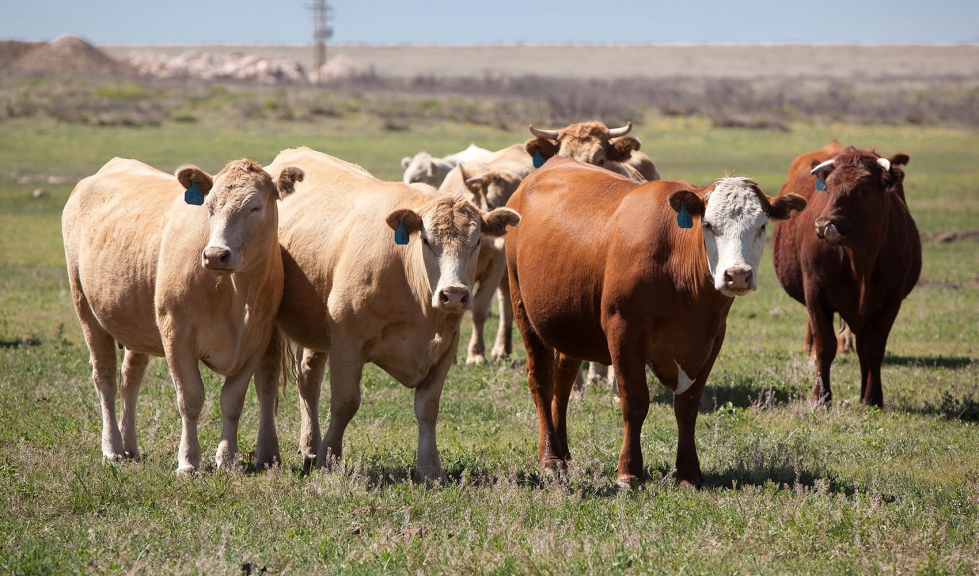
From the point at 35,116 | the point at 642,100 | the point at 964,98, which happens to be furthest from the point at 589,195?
the point at 964,98

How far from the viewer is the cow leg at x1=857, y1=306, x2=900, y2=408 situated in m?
9.31

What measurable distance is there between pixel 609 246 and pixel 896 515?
8.15 feet

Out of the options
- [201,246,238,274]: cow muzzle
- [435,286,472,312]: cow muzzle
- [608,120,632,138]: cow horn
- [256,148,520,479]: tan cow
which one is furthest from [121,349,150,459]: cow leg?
[608,120,632,138]: cow horn

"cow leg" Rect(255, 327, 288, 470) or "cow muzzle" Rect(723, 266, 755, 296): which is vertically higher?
"cow muzzle" Rect(723, 266, 755, 296)

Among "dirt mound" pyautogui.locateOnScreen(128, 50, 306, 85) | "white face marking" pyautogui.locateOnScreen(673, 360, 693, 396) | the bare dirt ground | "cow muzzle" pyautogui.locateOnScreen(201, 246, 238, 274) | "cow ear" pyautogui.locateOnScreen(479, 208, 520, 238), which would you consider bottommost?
"white face marking" pyautogui.locateOnScreen(673, 360, 693, 396)

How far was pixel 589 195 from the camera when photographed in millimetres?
7613

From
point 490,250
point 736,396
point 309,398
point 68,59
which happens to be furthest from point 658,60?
point 309,398

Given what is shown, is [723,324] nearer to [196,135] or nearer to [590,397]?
[590,397]

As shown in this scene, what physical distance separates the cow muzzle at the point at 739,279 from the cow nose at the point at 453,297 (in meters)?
1.63

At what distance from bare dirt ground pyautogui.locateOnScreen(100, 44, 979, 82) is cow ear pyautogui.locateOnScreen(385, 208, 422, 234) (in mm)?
120031

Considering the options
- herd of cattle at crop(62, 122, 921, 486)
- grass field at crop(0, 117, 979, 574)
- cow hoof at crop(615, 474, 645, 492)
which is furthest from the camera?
cow hoof at crop(615, 474, 645, 492)

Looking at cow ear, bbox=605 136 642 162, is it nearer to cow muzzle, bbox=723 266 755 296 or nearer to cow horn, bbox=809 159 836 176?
cow horn, bbox=809 159 836 176

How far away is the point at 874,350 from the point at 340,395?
5.21 metres

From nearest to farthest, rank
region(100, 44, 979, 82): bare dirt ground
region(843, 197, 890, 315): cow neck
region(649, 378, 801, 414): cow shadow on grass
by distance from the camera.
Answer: region(843, 197, 890, 315): cow neck → region(649, 378, 801, 414): cow shadow on grass → region(100, 44, 979, 82): bare dirt ground
